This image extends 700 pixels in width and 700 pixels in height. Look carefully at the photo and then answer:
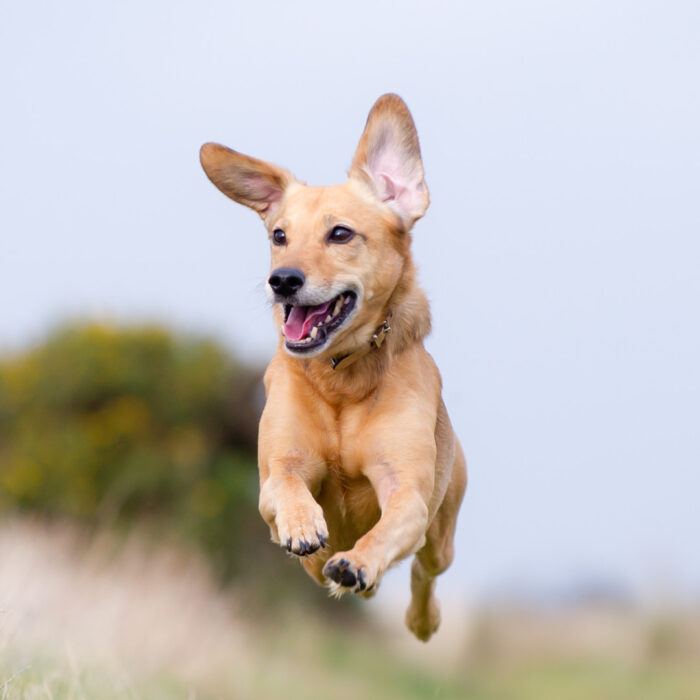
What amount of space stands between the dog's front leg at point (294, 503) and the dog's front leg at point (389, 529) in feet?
0.63

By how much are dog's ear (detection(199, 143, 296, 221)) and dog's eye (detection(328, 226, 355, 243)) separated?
0.75m

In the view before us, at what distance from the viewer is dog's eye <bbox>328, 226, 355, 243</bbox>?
575cm

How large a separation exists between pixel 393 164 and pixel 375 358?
3.61 ft

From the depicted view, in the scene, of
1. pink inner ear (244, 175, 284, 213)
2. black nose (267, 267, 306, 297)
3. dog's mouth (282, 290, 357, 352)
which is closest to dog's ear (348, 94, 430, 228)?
pink inner ear (244, 175, 284, 213)

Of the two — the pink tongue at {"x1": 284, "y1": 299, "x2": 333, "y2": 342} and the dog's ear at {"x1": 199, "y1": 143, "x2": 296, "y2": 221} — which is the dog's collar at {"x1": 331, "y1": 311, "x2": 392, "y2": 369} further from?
the dog's ear at {"x1": 199, "y1": 143, "x2": 296, "y2": 221}

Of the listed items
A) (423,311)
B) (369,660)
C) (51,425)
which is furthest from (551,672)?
(423,311)

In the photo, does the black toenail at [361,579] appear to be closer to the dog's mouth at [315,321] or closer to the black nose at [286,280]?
the dog's mouth at [315,321]

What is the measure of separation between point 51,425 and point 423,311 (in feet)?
52.0

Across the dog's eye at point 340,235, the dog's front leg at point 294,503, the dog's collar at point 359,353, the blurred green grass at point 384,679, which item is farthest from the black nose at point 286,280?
the blurred green grass at point 384,679

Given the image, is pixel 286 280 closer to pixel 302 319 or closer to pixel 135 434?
pixel 302 319

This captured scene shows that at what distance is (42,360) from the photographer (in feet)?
69.8

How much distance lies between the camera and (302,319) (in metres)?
5.62

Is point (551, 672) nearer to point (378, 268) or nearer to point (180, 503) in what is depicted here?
point (180, 503)

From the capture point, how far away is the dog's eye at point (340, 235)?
5754 mm
